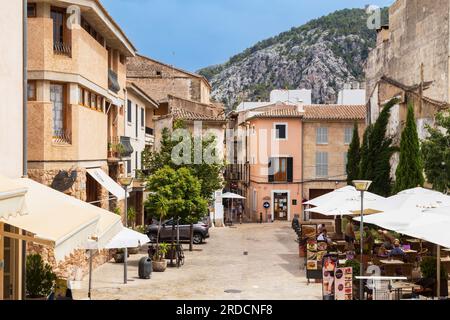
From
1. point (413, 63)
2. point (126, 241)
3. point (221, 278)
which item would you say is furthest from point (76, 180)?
point (413, 63)

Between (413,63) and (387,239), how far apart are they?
14.8 metres

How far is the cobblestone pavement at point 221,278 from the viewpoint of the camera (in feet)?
61.8

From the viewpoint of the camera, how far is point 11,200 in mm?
8266

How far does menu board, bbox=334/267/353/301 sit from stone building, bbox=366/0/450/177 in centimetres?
1652

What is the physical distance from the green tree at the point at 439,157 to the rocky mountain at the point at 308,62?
103265 millimetres

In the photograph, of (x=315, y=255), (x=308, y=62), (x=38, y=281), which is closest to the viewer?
(x=38, y=281)

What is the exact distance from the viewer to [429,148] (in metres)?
23.5

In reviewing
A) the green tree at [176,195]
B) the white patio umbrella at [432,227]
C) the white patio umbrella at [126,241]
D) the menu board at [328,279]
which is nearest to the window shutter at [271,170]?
the green tree at [176,195]

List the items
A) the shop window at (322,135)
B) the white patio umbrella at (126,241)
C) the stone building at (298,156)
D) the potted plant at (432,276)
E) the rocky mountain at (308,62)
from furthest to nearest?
the rocky mountain at (308,62), the shop window at (322,135), the stone building at (298,156), the white patio umbrella at (126,241), the potted plant at (432,276)

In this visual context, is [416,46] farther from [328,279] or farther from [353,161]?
[328,279]

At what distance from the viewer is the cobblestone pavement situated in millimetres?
18844

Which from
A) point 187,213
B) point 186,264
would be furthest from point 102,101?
point 186,264

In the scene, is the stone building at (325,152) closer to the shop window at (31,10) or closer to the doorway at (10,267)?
the shop window at (31,10)
